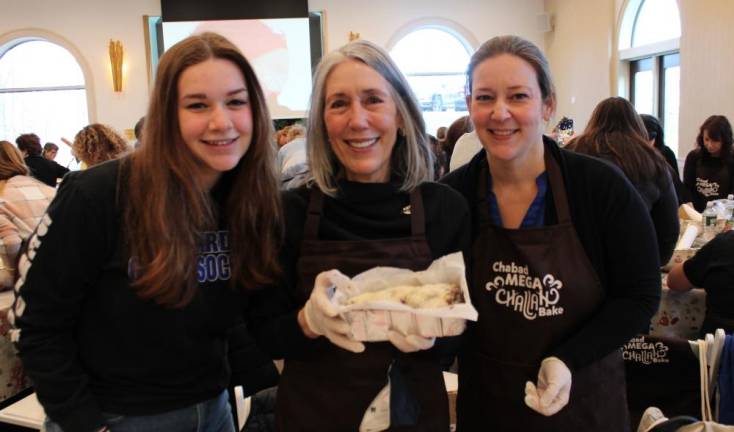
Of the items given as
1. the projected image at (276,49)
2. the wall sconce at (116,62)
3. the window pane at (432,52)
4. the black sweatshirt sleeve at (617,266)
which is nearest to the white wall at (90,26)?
the wall sconce at (116,62)

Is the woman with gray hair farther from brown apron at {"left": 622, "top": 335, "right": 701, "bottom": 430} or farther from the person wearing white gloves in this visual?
brown apron at {"left": 622, "top": 335, "right": 701, "bottom": 430}

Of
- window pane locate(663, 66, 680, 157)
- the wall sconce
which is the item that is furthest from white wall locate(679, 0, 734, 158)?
the wall sconce

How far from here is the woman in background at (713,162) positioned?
484 centimetres

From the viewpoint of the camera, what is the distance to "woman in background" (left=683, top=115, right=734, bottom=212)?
15.9 feet

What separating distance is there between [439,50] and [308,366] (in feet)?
33.2

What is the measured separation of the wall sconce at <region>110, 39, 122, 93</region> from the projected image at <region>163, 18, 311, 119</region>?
2.42 feet

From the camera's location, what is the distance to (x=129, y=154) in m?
1.29

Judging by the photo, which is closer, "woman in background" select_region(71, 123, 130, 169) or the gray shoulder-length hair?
the gray shoulder-length hair

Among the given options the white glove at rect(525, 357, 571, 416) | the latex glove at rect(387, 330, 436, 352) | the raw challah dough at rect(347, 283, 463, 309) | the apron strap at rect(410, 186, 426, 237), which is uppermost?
the apron strap at rect(410, 186, 426, 237)

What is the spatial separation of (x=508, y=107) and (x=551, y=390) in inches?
24.1

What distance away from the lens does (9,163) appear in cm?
370

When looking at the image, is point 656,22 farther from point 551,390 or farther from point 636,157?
point 551,390

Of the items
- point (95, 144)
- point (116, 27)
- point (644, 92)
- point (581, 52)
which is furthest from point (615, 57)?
point (116, 27)

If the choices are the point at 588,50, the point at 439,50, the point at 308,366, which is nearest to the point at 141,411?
the point at 308,366
